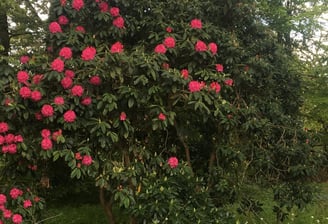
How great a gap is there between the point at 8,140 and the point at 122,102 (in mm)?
963

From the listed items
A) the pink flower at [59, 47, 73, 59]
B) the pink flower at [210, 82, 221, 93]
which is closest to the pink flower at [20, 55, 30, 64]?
the pink flower at [59, 47, 73, 59]

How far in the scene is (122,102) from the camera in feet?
10.9

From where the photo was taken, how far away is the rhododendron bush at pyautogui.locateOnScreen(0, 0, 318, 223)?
10.2 feet

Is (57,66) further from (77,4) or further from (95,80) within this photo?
(77,4)

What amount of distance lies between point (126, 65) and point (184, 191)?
1.30 meters

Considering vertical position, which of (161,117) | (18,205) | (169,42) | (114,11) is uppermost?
(114,11)

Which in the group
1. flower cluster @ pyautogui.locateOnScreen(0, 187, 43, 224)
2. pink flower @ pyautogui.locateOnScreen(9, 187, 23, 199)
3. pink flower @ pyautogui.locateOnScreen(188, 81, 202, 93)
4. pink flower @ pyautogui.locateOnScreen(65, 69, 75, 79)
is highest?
pink flower @ pyautogui.locateOnScreen(188, 81, 202, 93)

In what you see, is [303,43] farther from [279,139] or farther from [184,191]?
[184,191]

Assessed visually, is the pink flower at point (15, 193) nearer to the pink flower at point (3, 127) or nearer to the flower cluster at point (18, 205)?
the flower cluster at point (18, 205)

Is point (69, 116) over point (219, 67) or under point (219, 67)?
under

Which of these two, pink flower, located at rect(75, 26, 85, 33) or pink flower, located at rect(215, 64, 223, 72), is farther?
pink flower, located at rect(215, 64, 223, 72)

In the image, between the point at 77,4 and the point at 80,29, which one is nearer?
the point at 77,4

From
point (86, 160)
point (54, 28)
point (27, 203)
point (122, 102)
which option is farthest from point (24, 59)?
point (27, 203)

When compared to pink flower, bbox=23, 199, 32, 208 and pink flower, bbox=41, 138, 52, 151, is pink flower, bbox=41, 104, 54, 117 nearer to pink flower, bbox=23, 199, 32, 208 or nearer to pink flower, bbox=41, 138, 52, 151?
pink flower, bbox=41, 138, 52, 151
